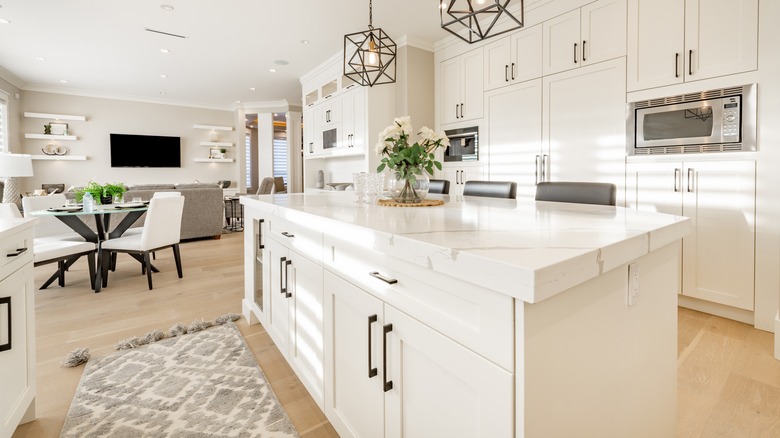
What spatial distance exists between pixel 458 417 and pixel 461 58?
423 centimetres

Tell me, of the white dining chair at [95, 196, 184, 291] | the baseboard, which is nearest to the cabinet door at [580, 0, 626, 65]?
the baseboard

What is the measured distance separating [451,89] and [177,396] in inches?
158

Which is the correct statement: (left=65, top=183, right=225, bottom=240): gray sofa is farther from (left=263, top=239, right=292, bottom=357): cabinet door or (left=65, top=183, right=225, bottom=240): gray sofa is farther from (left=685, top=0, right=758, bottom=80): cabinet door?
(left=685, top=0, right=758, bottom=80): cabinet door

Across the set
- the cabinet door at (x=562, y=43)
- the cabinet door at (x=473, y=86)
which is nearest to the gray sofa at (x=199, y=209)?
the cabinet door at (x=473, y=86)

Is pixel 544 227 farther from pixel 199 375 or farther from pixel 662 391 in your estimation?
pixel 199 375

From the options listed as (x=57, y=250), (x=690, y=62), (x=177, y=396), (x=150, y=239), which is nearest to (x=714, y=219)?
(x=690, y=62)

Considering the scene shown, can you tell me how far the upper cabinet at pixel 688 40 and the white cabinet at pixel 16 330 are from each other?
3.73 meters

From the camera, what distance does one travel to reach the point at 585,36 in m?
3.12

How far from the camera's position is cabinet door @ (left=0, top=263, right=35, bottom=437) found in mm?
1217

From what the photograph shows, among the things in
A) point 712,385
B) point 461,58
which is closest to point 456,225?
point 712,385

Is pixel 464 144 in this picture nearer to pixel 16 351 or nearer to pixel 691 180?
pixel 691 180

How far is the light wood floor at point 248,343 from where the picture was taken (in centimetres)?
151

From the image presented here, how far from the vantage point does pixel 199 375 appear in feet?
6.01

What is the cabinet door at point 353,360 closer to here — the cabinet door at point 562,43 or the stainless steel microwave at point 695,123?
the stainless steel microwave at point 695,123
